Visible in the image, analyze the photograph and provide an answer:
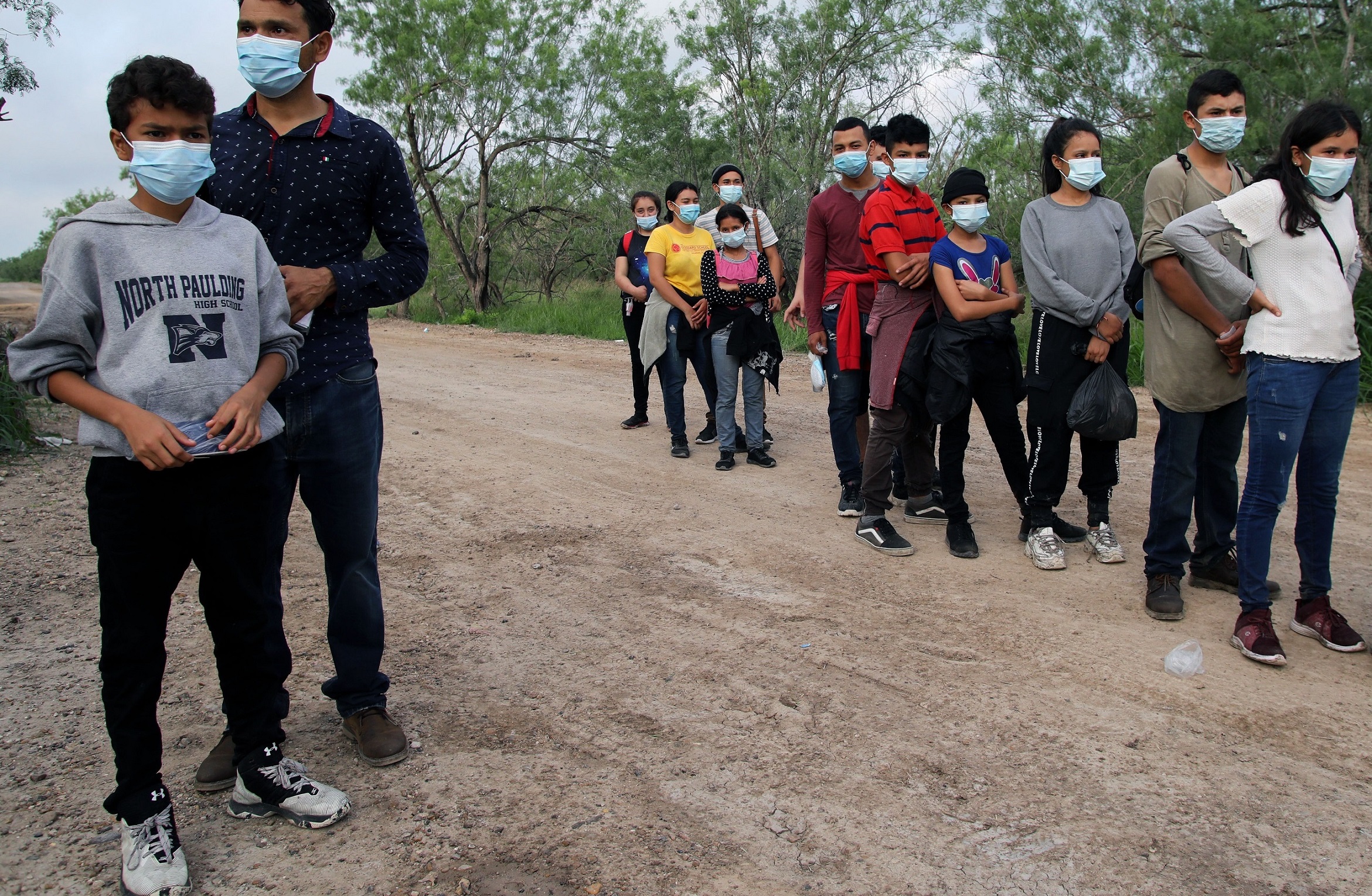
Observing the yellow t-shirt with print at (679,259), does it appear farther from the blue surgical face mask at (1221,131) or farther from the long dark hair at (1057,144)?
the blue surgical face mask at (1221,131)

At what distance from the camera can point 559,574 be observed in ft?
16.0

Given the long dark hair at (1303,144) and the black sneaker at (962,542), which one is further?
the black sneaker at (962,542)

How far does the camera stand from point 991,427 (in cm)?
518

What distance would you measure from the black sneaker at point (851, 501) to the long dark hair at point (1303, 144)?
8.52ft

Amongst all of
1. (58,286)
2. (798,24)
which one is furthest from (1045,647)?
(798,24)

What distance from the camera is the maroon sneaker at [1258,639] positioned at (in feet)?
12.3

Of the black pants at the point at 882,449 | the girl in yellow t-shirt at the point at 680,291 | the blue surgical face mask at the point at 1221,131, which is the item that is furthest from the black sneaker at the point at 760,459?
the blue surgical face mask at the point at 1221,131

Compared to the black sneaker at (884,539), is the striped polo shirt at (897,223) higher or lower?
higher

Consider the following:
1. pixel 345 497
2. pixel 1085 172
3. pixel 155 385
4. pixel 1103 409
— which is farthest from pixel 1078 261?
pixel 155 385

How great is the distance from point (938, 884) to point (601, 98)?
18465mm

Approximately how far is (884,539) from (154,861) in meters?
3.58

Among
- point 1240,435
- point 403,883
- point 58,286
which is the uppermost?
point 58,286

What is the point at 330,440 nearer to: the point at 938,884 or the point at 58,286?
the point at 58,286

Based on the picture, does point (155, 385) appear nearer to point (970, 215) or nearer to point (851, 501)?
point (970, 215)
